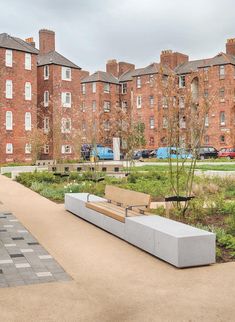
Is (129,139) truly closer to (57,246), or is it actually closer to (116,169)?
(116,169)

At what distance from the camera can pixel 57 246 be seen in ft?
28.4

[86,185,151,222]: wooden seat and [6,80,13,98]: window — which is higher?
[6,80,13,98]: window

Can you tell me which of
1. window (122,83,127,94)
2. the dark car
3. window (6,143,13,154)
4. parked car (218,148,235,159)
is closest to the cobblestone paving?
window (6,143,13,154)

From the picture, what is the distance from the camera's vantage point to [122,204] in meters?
10.8

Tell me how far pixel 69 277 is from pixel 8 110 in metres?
41.2

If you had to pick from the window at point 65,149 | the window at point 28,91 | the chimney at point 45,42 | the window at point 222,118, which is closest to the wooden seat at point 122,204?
the window at point 28,91

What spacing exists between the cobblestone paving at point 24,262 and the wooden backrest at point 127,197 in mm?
2191

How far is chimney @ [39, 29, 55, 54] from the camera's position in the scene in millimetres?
53656

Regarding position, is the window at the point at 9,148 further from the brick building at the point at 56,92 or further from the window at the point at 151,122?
the window at the point at 151,122

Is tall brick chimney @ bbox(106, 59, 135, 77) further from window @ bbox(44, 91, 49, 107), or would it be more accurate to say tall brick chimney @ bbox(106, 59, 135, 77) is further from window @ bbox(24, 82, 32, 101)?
window @ bbox(24, 82, 32, 101)

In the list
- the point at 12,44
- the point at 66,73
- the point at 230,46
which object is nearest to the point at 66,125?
the point at 12,44

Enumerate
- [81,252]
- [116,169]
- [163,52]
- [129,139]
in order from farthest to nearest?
[163,52], [116,169], [129,139], [81,252]

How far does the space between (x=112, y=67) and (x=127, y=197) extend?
Result: 215 feet

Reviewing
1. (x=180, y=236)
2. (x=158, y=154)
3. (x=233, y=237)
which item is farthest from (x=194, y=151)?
(x=158, y=154)
